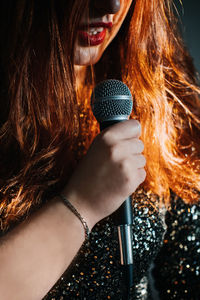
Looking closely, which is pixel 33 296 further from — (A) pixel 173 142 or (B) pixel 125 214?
(A) pixel 173 142

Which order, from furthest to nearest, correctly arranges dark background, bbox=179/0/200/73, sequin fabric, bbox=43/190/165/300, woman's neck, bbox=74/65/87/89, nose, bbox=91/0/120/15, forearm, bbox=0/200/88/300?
1. dark background, bbox=179/0/200/73
2. woman's neck, bbox=74/65/87/89
3. sequin fabric, bbox=43/190/165/300
4. nose, bbox=91/0/120/15
5. forearm, bbox=0/200/88/300

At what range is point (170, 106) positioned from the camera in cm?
97

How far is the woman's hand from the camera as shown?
1.78 ft

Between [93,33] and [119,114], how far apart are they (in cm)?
22

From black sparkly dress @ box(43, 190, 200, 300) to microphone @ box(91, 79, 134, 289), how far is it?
7.4 inches

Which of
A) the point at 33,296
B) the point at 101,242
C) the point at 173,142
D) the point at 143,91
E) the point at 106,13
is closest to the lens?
the point at 33,296

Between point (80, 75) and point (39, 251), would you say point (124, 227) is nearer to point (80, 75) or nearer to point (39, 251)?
point (39, 251)

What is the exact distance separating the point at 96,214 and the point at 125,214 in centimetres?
5

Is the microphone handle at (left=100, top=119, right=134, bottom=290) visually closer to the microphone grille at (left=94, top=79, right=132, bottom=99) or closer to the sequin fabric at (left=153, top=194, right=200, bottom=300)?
the microphone grille at (left=94, top=79, right=132, bottom=99)

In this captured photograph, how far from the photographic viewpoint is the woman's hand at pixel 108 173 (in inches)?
21.3

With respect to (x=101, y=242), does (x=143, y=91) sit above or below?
above

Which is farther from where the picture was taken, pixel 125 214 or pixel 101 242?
pixel 101 242

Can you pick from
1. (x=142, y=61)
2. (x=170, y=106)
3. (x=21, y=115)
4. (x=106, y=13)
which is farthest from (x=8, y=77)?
(x=170, y=106)

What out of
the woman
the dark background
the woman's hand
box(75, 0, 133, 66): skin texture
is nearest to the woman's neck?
the woman
